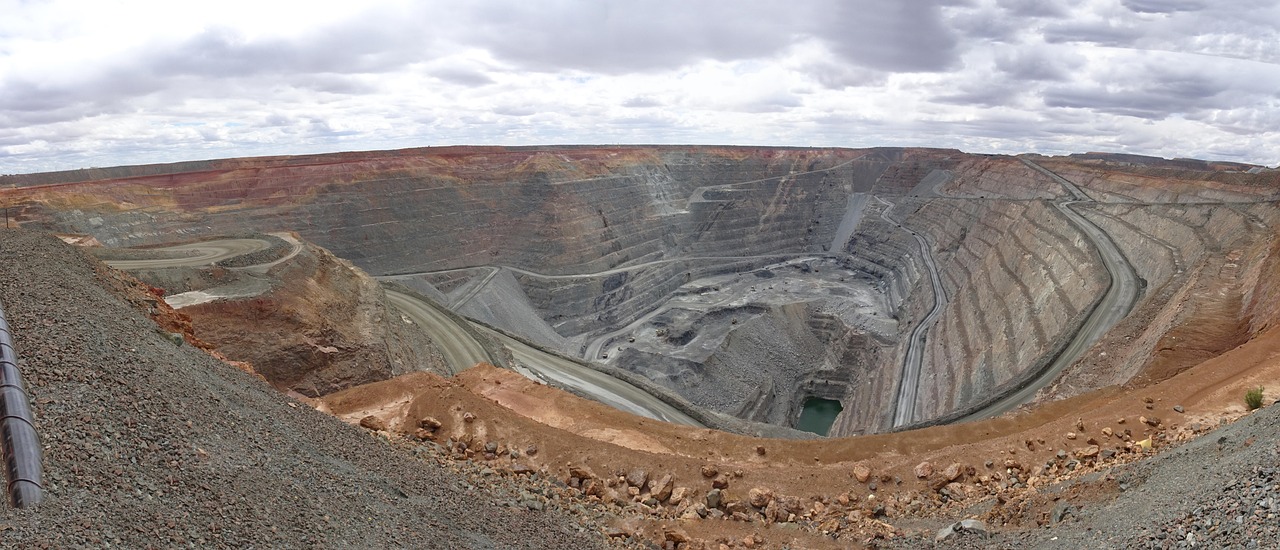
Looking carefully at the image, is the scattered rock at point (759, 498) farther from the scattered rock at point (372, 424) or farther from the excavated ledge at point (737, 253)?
the excavated ledge at point (737, 253)

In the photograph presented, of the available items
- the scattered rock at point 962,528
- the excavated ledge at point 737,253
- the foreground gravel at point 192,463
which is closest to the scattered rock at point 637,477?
the foreground gravel at point 192,463

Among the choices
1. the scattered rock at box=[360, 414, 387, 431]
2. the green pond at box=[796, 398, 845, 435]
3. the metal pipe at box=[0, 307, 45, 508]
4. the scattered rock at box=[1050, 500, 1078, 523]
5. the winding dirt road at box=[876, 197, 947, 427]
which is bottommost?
the green pond at box=[796, 398, 845, 435]

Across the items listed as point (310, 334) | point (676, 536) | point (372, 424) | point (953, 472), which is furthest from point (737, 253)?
point (676, 536)

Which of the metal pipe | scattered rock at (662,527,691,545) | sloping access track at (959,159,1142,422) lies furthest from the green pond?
the metal pipe

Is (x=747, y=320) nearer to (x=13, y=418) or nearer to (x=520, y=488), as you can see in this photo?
(x=520, y=488)

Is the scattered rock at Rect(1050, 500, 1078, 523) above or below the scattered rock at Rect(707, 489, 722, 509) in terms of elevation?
above

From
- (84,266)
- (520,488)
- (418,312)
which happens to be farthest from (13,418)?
(418,312)

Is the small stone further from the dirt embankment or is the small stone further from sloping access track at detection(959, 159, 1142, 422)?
the dirt embankment
